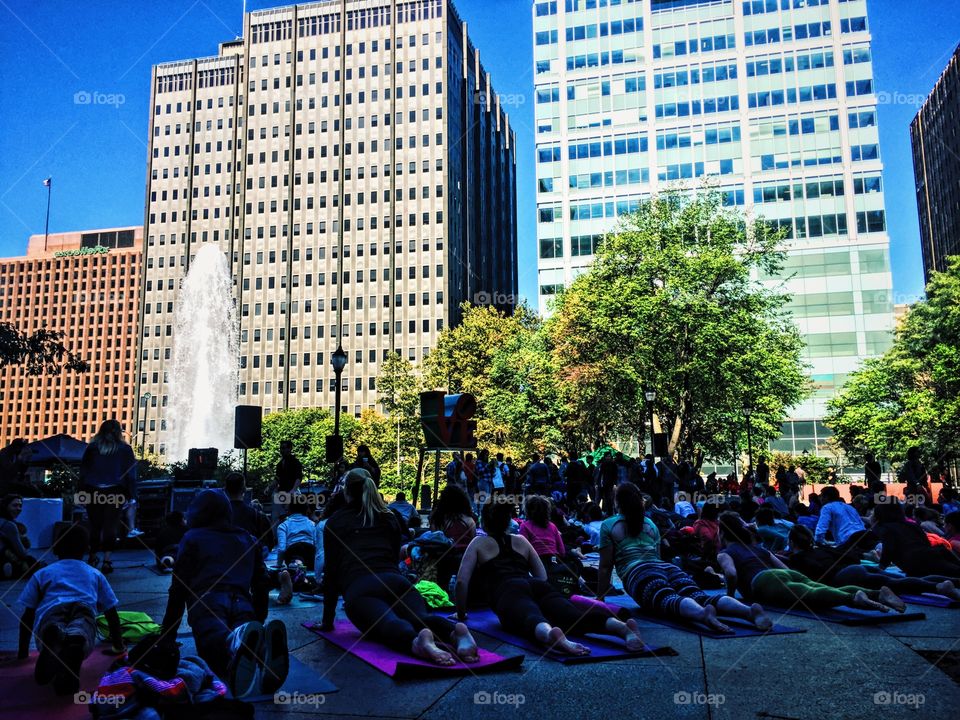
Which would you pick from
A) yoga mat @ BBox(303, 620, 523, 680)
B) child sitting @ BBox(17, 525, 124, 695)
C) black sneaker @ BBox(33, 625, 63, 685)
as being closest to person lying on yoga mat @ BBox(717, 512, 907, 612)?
yoga mat @ BBox(303, 620, 523, 680)

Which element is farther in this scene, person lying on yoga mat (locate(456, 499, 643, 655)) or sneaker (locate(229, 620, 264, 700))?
person lying on yoga mat (locate(456, 499, 643, 655))

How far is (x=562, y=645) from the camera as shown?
6156 mm

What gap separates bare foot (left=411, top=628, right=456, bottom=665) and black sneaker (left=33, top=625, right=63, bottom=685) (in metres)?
2.49

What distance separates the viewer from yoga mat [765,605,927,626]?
753 cm

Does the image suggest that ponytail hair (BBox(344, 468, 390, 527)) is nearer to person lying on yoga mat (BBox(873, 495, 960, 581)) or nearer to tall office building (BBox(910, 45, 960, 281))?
person lying on yoga mat (BBox(873, 495, 960, 581))

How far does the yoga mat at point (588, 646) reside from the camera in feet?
20.0

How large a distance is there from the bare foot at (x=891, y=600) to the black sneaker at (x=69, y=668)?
23.9 feet

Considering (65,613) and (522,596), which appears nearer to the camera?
(65,613)

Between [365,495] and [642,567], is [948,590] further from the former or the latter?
[365,495]

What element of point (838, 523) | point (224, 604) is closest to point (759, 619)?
point (224, 604)

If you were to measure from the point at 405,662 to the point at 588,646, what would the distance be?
157cm

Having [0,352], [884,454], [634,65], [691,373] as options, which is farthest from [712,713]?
[634,65]

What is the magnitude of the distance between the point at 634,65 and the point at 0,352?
6011cm

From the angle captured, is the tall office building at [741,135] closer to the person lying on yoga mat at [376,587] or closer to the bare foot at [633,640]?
the person lying on yoga mat at [376,587]
